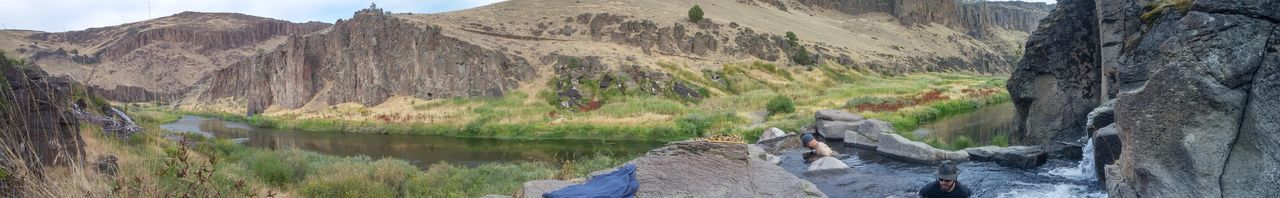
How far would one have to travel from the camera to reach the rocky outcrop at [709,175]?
11.2 metres

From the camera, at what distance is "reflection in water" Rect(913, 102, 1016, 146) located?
2771 centimetres

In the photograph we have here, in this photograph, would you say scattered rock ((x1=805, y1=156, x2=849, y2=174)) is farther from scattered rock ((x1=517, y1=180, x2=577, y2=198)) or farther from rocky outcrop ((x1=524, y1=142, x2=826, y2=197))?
scattered rock ((x1=517, y1=180, x2=577, y2=198))

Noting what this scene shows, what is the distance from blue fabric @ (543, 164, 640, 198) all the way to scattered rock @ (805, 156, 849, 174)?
7105 mm

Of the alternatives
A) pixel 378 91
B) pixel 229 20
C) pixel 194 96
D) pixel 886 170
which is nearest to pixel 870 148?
pixel 886 170

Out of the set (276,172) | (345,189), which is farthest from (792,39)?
(345,189)

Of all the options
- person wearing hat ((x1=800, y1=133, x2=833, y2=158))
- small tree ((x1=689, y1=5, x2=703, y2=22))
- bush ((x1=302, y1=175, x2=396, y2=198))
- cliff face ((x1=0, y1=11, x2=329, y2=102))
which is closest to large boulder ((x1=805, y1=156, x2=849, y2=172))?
person wearing hat ((x1=800, y1=133, x2=833, y2=158))

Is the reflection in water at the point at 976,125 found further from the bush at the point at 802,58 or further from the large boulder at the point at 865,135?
the bush at the point at 802,58

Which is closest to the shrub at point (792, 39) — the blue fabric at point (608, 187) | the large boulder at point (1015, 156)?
the large boulder at point (1015, 156)

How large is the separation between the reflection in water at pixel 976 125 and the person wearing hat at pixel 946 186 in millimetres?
14691

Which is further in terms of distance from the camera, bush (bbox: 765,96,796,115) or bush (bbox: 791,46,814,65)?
bush (bbox: 791,46,814,65)

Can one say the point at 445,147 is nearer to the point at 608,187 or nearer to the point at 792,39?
the point at 608,187

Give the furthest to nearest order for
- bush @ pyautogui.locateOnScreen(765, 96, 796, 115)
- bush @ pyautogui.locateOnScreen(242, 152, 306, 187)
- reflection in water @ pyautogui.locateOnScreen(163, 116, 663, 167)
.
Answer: bush @ pyautogui.locateOnScreen(765, 96, 796, 115)
reflection in water @ pyautogui.locateOnScreen(163, 116, 663, 167)
bush @ pyautogui.locateOnScreen(242, 152, 306, 187)

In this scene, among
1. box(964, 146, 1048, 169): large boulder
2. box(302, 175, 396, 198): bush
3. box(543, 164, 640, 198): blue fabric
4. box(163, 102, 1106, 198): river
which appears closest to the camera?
box(543, 164, 640, 198): blue fabric

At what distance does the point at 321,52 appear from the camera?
241 feet
